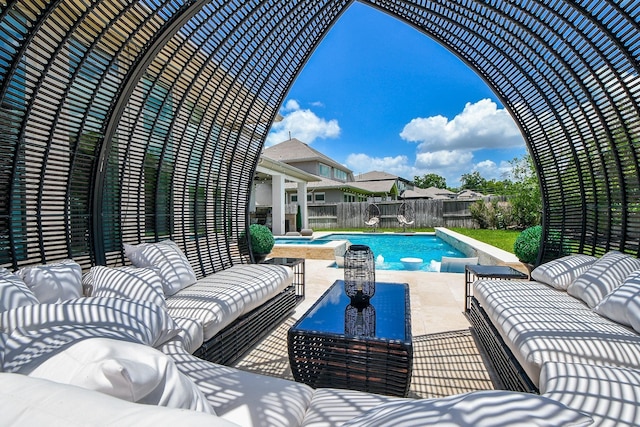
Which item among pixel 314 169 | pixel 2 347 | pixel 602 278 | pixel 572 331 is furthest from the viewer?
pixel 314 169

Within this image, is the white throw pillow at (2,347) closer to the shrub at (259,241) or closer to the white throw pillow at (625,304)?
the white throw pillow at (625,304)

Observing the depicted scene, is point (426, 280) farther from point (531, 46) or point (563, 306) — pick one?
point (531, 46)

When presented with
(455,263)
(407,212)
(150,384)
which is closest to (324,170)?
(407,212)

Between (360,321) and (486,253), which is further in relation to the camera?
(486,253)

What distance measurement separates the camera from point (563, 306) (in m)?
2.90

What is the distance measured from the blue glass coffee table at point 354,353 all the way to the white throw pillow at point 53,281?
1.71 m

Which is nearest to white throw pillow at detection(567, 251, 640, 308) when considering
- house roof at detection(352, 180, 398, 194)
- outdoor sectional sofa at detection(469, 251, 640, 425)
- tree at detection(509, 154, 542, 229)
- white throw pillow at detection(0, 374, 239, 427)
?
outdoor sectional sofa at detection(469, 251, 640, 425)

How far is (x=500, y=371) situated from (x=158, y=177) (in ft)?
13.8

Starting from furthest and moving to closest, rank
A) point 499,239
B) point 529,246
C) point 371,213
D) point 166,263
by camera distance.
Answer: point 371,213 → point 499,239 → point 529,246 → point 166,263

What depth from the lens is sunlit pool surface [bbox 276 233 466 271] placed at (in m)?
10.5

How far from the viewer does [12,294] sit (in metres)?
2.04

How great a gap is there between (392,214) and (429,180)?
45.6 meters

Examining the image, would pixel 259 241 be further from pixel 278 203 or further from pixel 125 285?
pixel 278 203

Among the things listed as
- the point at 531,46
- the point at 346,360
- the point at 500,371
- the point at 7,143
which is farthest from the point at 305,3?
the point at 500,371
